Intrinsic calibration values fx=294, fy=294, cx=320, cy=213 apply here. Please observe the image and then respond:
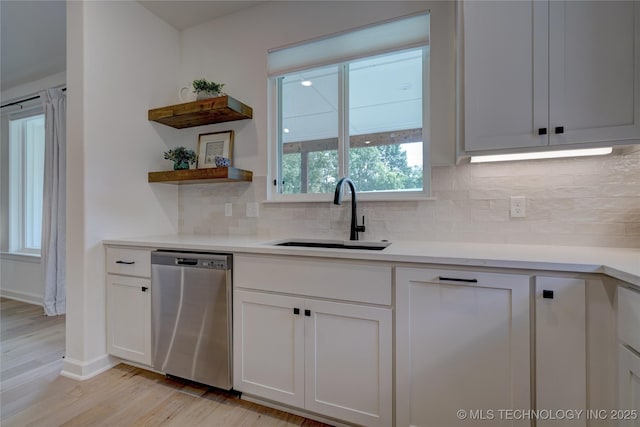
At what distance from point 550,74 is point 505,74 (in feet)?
0.58

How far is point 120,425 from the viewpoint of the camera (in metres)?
1.51

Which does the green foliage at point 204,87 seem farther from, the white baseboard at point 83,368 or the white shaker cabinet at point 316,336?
the white baseboard at point 83,368

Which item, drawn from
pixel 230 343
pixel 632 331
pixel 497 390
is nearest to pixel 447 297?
pixel 497 390

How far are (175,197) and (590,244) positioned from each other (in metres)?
2.97

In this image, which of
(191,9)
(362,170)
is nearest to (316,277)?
(362,170)

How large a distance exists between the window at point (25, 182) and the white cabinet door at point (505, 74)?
188 inches

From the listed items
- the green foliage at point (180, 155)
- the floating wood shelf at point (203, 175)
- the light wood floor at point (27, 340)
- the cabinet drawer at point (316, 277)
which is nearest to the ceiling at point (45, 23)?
the green foliage at point (180, 155)

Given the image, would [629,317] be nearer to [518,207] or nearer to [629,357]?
[629,357]

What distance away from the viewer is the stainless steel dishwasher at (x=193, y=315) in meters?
1.67

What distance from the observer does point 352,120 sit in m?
2.14

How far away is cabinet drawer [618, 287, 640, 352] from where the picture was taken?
3.04 ft

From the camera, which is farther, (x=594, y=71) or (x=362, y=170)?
(x=362, y=170)

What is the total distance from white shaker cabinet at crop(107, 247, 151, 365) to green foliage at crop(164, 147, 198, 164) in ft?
2.70

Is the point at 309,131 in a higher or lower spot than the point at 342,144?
higher
